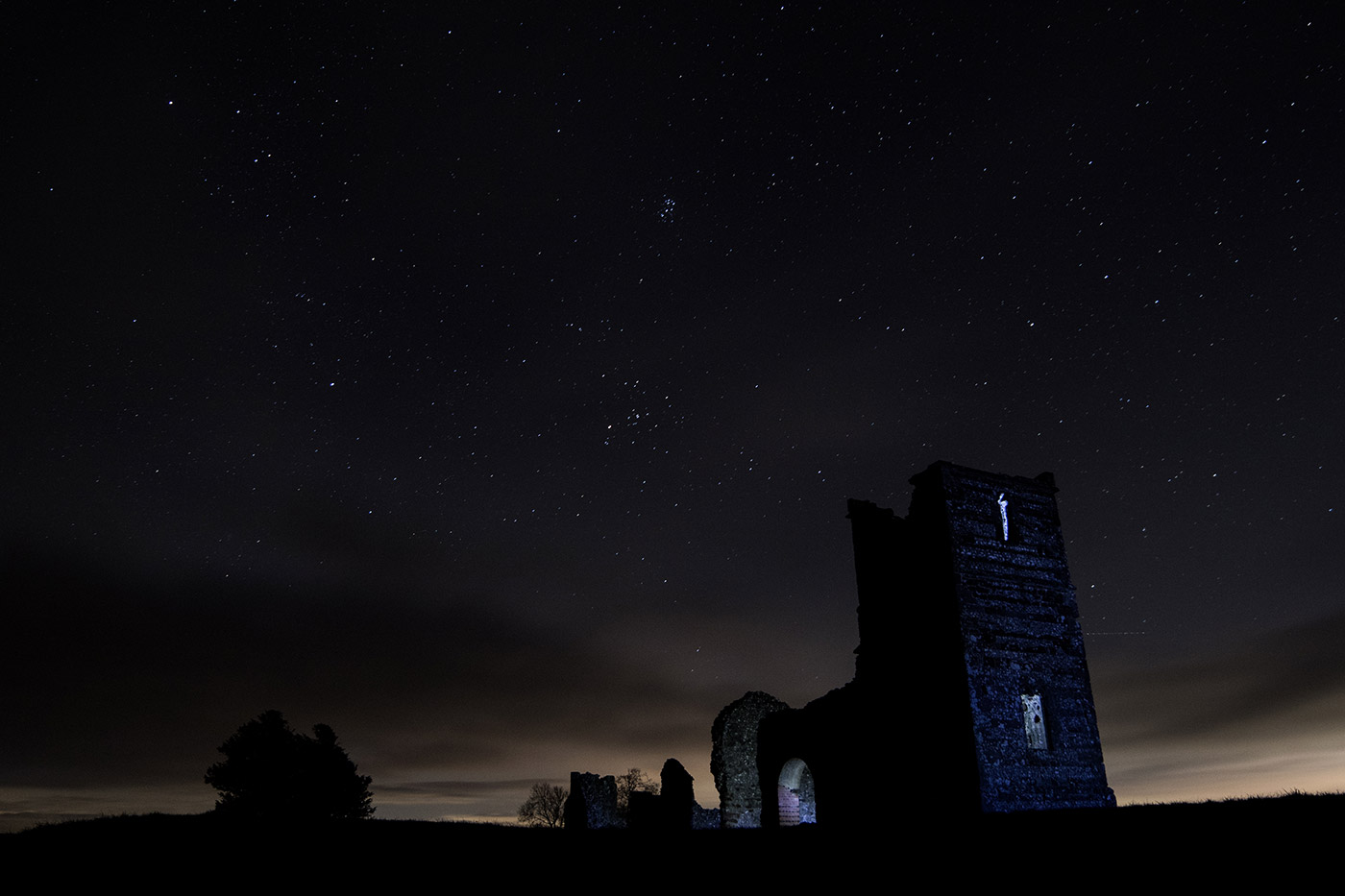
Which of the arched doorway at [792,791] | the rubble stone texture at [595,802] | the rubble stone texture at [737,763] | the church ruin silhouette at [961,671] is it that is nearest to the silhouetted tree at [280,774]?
the rubble stone texture at [595,802]

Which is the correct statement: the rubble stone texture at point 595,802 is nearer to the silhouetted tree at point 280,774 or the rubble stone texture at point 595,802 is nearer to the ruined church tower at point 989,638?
the ruined church tower at point 989,638

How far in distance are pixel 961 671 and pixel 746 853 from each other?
31.7ft

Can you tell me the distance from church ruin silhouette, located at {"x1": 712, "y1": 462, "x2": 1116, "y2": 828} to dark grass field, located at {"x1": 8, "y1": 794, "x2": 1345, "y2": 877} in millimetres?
7349

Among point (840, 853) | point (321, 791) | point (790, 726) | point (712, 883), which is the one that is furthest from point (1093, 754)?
point (321, 791)

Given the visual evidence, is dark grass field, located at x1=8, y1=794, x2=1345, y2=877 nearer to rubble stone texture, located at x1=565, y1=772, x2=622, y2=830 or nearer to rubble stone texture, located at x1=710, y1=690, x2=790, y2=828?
rubble stone texture, located at x1=565, y1=772, x2=622, y2=830

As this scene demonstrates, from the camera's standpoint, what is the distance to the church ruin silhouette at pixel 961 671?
59.5 ft

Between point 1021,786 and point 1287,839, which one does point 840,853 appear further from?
point 1021,786

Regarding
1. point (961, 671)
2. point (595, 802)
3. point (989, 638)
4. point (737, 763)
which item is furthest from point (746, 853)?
point (595, 802)

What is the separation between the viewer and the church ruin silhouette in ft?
59.5

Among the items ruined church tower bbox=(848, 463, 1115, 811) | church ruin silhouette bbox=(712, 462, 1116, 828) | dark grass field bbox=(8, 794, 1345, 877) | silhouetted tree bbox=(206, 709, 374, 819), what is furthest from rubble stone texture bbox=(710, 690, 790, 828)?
silhouetted tree bbox=(206, 709, 374, 819)

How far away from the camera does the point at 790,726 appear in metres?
23.2

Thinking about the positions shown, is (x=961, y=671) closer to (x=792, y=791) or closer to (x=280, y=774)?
(x=792, y=791)

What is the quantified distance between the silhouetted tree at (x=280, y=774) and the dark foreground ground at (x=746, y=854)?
84.0 ft

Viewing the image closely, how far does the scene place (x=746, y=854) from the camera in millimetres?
10414
